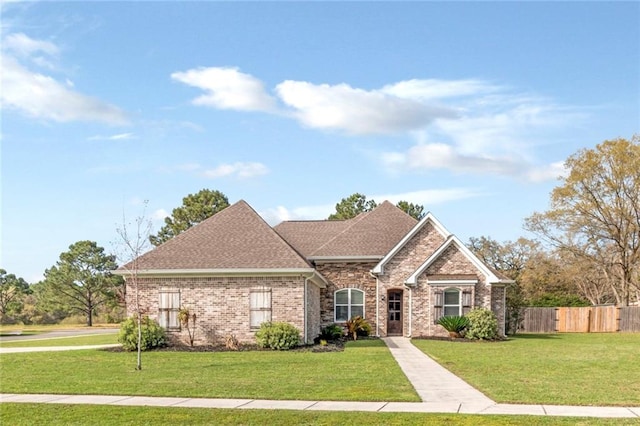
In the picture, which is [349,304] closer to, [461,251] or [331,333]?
[331,333]

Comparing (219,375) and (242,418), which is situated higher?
(242,418)

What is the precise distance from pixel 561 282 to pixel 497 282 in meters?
26.6

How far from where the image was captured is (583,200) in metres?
50.9

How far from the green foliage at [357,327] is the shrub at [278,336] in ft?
22.0

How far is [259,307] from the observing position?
26141mm

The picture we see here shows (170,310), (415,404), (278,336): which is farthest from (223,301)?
(415,404)

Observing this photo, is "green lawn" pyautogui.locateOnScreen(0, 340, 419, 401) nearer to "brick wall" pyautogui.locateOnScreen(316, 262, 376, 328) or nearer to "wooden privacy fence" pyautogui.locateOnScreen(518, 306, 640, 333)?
"brick wall" pyautogui.locateOnScreen(316, 262, 376, 328)

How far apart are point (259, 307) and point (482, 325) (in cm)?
1044

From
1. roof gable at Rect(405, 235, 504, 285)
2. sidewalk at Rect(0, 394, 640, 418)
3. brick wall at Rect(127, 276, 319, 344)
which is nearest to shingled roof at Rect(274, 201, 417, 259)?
roof gable at Rect(405, 235, 504, 285)

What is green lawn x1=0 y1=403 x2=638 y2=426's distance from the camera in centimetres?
1078

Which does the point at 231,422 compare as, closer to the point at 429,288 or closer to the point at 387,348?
the point at 387,348

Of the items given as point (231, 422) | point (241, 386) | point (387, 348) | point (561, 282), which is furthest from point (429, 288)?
point (561, 282)

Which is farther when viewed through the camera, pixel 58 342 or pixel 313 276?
pixel 58 342

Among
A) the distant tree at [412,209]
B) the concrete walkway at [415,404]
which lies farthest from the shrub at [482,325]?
the distant tree at [412,209]
